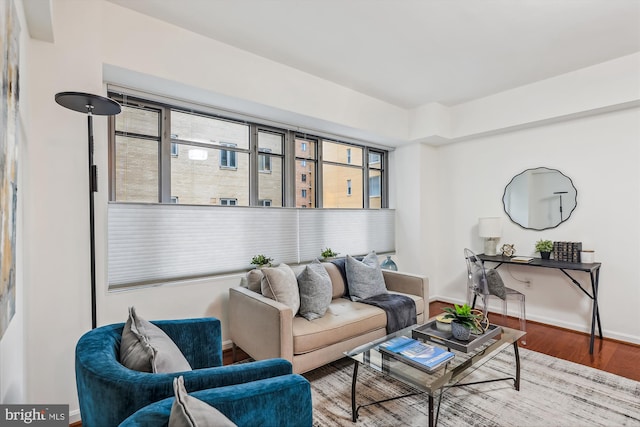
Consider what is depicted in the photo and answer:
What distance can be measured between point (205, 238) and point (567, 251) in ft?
12.3

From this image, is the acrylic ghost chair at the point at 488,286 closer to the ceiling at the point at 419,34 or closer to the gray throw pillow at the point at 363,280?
the gray throw pillow at the point at 363,280

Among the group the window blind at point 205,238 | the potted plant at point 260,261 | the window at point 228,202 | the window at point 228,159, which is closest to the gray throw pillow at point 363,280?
the window blind at point 205,238

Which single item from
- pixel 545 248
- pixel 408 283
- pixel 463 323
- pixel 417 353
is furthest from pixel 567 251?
pixel 417 353

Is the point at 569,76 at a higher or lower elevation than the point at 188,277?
higher

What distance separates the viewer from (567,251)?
10.8ft

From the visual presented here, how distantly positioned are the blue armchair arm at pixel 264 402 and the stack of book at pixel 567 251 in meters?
3.43

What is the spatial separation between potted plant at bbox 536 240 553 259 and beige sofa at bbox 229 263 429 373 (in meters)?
2.10

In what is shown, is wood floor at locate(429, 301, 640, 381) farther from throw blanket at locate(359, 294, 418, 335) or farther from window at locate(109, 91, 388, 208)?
window at locate(109, 91, 388, 208)

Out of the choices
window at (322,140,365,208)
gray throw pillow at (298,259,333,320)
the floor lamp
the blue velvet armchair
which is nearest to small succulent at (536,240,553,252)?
window at (322,140,365,208)

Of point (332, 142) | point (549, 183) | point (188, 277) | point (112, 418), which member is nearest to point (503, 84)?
point (549, 183)

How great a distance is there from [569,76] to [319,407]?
3.98 meters

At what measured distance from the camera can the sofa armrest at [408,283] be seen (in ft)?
10.4

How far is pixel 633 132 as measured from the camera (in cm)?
310

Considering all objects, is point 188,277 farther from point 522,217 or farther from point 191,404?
point 522,217
